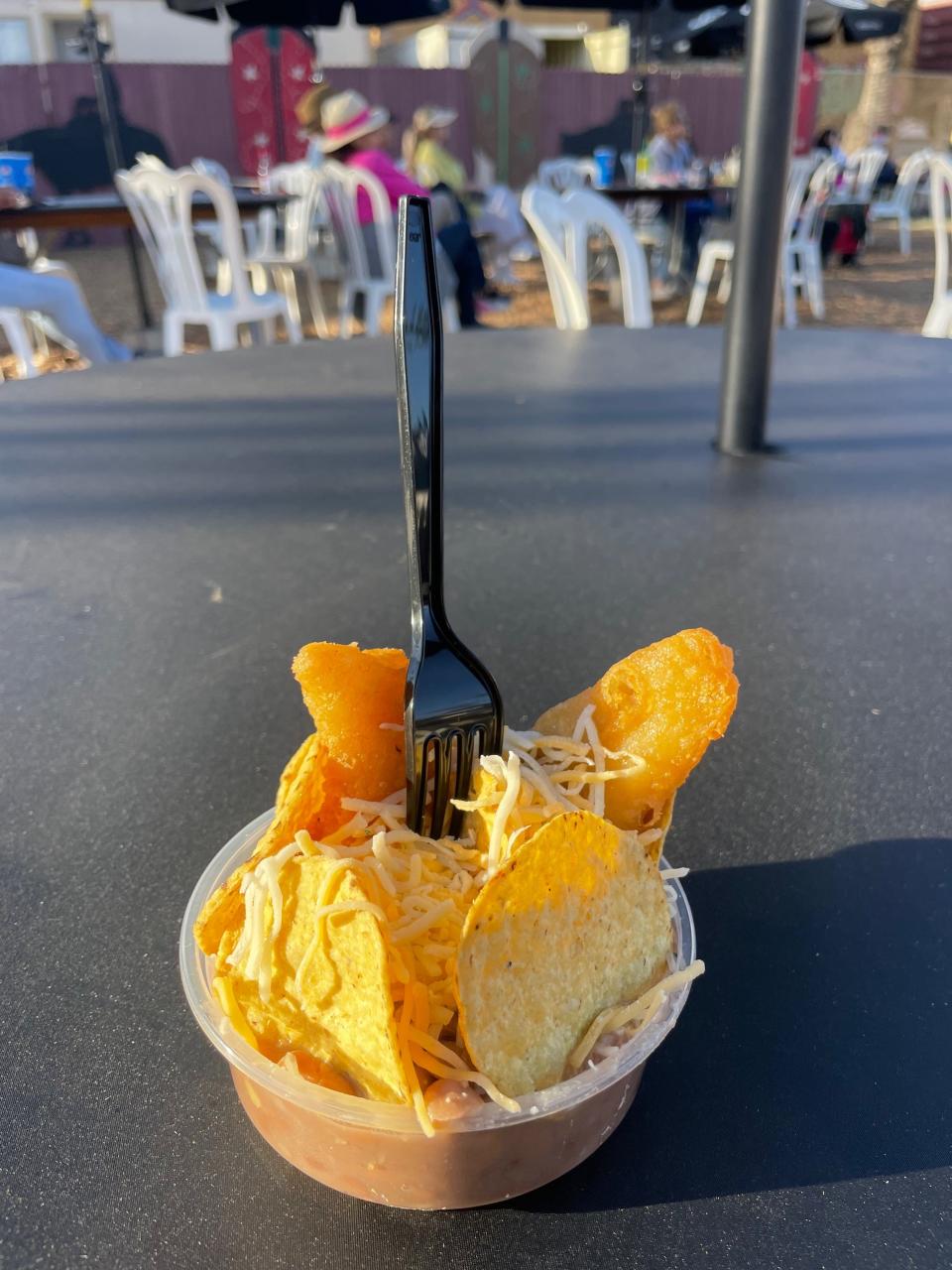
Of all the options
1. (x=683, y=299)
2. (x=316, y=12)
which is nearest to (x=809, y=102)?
(x=683, y=299)

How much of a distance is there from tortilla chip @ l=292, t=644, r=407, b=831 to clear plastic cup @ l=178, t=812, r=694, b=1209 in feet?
0.36

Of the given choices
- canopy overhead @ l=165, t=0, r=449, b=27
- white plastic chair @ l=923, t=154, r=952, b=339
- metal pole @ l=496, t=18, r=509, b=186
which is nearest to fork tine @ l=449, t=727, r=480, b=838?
white plastic chair @ l=923, t=154, r=952, b=339

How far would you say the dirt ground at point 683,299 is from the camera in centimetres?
672

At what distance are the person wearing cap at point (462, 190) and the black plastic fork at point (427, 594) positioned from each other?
660cm

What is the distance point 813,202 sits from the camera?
6.39m

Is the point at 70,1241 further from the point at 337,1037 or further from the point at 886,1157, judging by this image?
the point at 886,1157

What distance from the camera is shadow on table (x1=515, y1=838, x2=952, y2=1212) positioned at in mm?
373

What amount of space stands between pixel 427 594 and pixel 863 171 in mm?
11566

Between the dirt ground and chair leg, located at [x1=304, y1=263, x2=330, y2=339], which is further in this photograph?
the dirt ground

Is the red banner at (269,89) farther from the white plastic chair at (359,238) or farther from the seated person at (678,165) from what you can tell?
the white plastic chair at (359,238)

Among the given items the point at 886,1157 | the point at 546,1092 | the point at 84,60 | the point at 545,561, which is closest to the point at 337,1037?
the point at 546,1092

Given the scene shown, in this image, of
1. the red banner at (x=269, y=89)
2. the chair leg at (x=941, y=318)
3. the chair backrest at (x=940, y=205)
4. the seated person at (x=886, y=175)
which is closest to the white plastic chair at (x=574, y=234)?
the chair leg at (x=941, y=318)

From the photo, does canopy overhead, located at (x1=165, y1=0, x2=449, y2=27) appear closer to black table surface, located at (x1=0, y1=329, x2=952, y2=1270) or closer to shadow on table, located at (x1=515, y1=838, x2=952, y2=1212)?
black table surface, located at (x1=0, y1=329, x2=952, y2=1270)

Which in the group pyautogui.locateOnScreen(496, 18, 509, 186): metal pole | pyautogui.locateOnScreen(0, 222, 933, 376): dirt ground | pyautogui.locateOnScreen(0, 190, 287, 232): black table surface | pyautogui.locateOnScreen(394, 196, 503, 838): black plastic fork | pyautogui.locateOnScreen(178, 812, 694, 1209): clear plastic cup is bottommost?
pyautogui.locateOnScreen(0, 222, 933, 376): dirt ground
